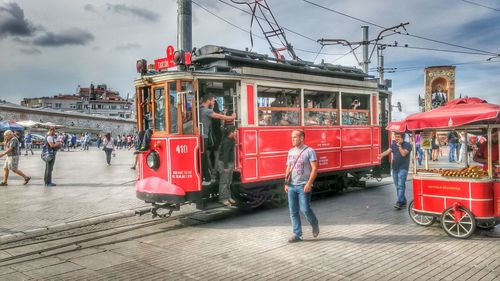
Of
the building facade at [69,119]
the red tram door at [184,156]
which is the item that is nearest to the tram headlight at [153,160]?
the red tram door at [184,156]

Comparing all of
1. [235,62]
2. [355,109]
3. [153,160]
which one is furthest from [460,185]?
[153,160]

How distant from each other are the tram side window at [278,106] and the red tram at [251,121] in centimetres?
2

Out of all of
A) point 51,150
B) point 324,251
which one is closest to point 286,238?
point 324,251

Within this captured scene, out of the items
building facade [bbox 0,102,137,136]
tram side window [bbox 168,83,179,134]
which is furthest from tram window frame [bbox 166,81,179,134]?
building facade [bbox 0,102,137,136]

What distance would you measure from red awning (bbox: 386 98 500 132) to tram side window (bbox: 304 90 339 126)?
116 inches

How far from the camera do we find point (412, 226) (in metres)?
7.09

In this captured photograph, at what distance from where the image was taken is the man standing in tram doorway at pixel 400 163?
871 cm

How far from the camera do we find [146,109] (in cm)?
859

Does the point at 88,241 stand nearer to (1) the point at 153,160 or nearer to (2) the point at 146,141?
(1) the point at 153,160

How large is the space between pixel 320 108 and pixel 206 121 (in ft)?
11.6

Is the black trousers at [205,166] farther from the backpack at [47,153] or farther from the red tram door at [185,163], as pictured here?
the backpack at [47,153]

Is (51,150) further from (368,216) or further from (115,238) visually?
(368,216)

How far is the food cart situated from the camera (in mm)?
6172

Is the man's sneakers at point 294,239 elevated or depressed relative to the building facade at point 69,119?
depressed
